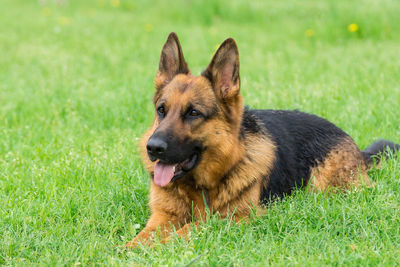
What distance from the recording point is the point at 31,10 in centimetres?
1495

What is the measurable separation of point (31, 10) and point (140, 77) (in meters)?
8.37

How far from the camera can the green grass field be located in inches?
140

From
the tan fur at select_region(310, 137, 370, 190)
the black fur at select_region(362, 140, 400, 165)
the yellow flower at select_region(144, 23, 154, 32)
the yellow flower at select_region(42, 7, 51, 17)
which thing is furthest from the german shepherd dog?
the yellow flower at select_region(42, 7, 51, 17)

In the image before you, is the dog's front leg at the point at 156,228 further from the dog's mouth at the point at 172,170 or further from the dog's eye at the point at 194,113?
the dog's eye at the point at 194,113

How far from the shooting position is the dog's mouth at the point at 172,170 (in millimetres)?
3840

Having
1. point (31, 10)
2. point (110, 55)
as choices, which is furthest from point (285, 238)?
point (31, 10)

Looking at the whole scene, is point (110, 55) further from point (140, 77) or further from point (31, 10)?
point (31, 10)

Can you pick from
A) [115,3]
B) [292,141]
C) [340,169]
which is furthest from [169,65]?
[115,3]

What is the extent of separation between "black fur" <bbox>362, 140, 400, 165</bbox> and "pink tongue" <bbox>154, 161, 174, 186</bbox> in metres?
2.15

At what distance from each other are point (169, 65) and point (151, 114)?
94.0 inches

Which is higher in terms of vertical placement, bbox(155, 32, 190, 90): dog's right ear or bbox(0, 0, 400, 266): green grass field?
bbox(155, 32, 190, 90): dog's right ear

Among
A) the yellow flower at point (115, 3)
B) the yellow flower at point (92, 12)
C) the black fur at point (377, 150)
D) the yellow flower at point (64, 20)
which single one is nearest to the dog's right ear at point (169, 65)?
the black fur at point (377, 150)

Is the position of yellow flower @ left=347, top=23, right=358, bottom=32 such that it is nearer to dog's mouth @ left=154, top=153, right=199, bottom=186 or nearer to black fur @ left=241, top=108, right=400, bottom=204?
black fur @ left=241, top=108, right=400, bottom=204

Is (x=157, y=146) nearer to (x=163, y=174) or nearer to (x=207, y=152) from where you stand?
(x=163, y=174)
